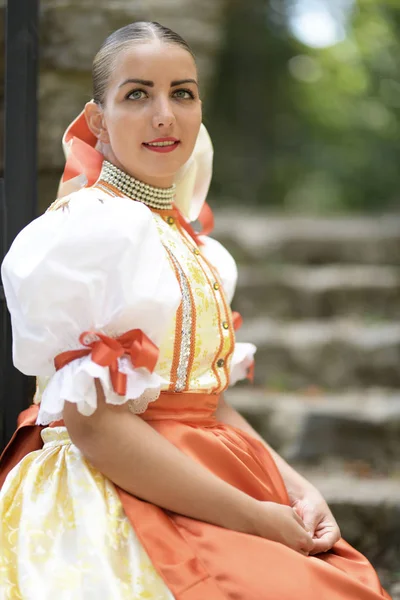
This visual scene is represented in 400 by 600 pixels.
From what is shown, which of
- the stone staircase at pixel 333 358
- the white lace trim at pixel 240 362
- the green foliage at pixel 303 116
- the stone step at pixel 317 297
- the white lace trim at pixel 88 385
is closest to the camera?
the white lace trim at pixel 88 385

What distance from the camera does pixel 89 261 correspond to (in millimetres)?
1158

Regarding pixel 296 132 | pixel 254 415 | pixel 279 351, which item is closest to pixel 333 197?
pixel 296 132

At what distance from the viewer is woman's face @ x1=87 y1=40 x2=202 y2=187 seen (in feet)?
4.47

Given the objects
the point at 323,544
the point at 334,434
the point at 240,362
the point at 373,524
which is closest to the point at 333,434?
the point at 334,434

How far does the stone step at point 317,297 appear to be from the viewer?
369cm

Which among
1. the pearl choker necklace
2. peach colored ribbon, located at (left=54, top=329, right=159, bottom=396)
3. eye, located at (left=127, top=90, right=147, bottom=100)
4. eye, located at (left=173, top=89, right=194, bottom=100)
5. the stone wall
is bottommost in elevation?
peach colored ribbon, located at (left=54, top=329, right=159, bottom=396)

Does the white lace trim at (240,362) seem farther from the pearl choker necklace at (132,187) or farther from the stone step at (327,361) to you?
the stone step at (327,361)

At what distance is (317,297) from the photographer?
3.68 m

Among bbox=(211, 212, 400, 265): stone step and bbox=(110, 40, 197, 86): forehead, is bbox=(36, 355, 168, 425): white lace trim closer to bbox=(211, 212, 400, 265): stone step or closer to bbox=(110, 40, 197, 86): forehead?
bbox=(110, 40, 197, 86): forehead

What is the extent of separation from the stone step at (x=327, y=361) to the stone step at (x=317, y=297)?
41cm

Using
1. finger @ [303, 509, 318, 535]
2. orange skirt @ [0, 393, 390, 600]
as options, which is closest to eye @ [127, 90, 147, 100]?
orange skirt @ [0, 393, 390, 600]

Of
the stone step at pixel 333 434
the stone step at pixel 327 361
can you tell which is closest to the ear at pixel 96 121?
the stone step at pixel 333 434

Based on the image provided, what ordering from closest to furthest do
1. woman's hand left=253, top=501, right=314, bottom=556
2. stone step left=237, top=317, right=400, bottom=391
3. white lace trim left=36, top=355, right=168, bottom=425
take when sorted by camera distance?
white lace trim left=36, top=355, right=168, bottom=425 < woman's hand left=253, top=501, right=314, bottom=556 < stone step left=237, top=317, right=400, bottom=391

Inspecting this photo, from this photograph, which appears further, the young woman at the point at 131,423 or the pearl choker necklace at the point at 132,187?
the pearl choker necklace at the point at 132,187
